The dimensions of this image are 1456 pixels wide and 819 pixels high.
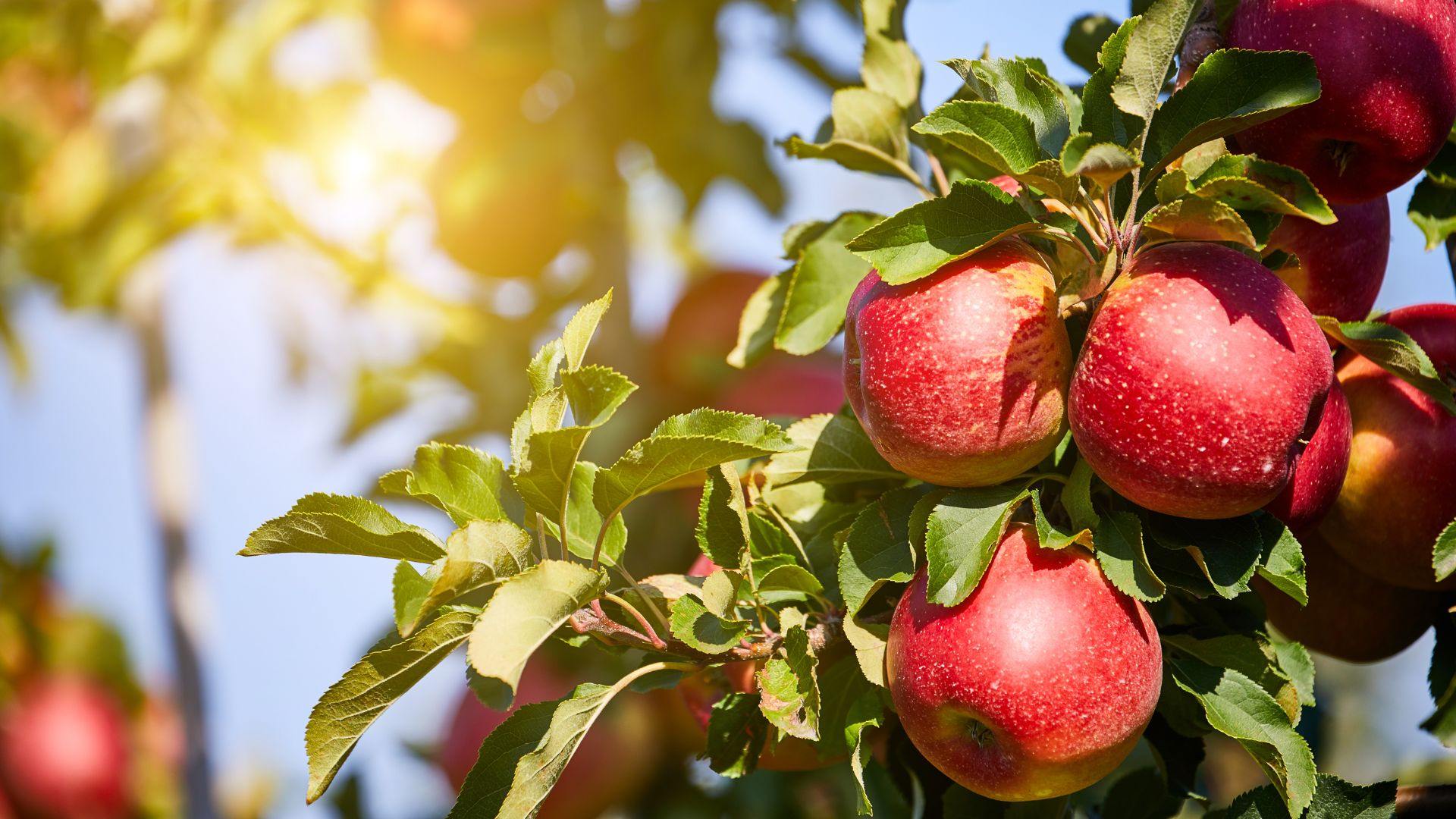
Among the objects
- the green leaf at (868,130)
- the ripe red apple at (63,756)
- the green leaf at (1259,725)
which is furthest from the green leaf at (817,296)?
the ripe red apple at (63,756)

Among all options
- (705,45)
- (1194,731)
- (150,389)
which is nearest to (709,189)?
(705,45)

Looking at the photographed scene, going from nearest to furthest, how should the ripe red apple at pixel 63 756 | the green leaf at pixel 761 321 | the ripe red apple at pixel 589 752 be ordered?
the green leaf at pixel 761 321 → the ripe red apple at pixel 589 752 → the ripe red apple at pixel 63 756

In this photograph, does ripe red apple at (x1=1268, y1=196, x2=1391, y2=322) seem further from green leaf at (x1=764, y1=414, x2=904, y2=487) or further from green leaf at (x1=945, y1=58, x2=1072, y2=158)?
green leaf at (x1=764, y1=414, x2=904, y2=487)

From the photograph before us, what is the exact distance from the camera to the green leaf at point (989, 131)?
0.67 m

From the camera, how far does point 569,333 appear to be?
746mm

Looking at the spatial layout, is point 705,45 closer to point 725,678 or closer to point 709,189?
point 709,189

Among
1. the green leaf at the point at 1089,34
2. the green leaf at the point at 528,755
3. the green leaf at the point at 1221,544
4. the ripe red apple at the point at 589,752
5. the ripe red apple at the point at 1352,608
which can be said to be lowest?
the ripe red apple at the point at 589,752

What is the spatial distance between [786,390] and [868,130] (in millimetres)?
728

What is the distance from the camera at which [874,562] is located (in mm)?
756

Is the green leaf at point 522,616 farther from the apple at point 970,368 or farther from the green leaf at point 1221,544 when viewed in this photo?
the green leaf at point 1221,544

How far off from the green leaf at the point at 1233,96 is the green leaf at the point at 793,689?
39cm

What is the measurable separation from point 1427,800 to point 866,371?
1.89 ft

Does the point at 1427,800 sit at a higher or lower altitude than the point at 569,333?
lower

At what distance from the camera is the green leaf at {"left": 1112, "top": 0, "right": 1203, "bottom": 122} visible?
0.69 meters
